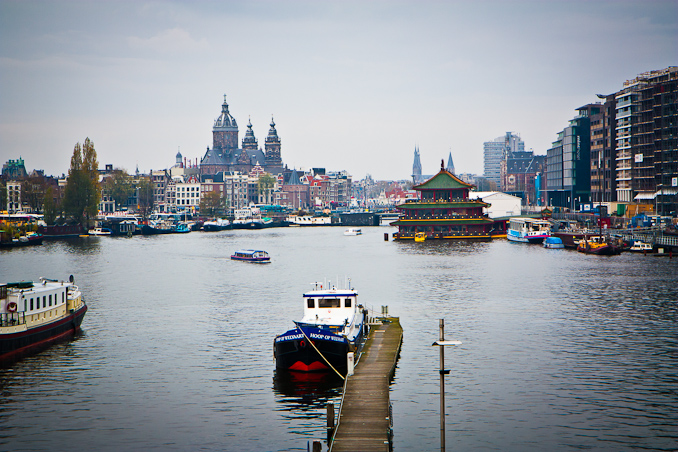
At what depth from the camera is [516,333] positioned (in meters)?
61.1

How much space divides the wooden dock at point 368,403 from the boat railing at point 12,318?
23.6 metres

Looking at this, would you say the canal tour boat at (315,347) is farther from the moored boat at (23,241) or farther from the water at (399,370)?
the moored boat at (23,241)

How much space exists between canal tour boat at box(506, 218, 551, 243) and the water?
60.9 metres

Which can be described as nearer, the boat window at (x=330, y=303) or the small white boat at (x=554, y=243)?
the boat window at (x=330, y=303)

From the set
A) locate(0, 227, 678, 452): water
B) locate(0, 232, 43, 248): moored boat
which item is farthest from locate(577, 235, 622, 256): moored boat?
locate(0, 232, 43, 248): moored boat

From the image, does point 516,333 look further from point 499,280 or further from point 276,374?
point 499,280

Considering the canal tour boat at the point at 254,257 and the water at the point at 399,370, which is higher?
the canal tour boat at the point at 254,257

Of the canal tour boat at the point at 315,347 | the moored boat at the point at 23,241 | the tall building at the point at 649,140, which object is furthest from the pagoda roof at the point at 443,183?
the canal tour boat at the point at 315,347

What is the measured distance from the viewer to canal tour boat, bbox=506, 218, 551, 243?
533 ft

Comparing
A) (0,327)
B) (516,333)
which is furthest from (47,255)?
(516,333)

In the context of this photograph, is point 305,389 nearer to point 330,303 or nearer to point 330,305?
point 330,305

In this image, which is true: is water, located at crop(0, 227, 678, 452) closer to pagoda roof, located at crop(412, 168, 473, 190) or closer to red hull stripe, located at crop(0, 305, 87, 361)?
red hull stripe, located at crop(0, 305, 87, 361)

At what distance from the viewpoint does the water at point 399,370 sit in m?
37.2

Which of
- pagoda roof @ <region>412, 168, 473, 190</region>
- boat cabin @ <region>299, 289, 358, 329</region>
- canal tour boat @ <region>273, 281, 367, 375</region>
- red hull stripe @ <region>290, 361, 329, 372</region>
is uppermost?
pagoda roof @ <region>412, 168, 473, 190</region>
